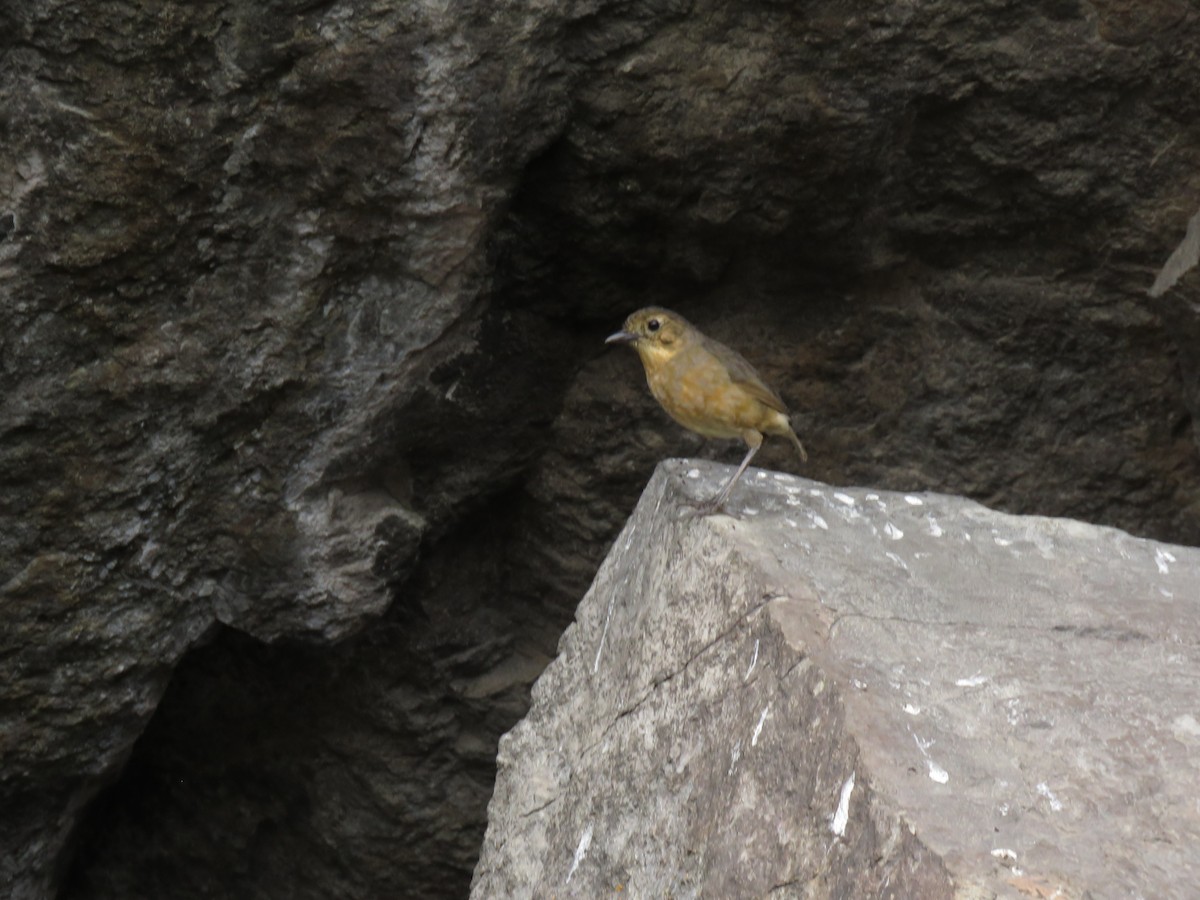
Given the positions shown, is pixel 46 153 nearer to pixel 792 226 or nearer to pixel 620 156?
pixel 620 156

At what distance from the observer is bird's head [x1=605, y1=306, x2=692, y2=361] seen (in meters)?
3.26

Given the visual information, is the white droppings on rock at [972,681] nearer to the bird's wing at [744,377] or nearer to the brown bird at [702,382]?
the brown bird at [702,382]

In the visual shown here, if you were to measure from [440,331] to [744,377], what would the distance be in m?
0.87

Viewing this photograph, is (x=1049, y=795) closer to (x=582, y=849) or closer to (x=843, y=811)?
(x=843, y=811)

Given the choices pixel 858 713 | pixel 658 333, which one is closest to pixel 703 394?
pixel 658 333

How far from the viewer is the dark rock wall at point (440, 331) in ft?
10.9

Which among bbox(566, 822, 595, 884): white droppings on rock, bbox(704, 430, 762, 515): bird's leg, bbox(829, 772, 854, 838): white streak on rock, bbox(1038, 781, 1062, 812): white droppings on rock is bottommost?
bbox(566, 822, 595, 884): white droppings on rock

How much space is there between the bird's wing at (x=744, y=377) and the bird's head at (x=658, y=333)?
0.06 m

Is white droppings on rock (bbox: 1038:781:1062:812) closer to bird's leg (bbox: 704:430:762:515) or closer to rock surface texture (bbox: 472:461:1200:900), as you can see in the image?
rock surface texture (bbox: 472:461:1200:900)

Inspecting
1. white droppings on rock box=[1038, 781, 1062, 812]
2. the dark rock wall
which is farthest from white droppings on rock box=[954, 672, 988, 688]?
the dark rock wall

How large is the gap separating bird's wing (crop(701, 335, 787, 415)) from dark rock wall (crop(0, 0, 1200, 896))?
68 centimetres

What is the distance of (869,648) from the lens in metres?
2.21

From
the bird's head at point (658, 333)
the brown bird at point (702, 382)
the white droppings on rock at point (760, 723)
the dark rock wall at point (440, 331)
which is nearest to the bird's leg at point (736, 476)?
the brown bird at point (702, 382)

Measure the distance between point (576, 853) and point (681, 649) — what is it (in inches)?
15.7
